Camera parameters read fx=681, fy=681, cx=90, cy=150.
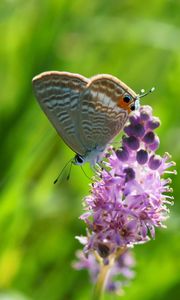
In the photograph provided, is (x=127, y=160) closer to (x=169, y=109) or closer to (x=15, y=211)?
(x=15, y=211)

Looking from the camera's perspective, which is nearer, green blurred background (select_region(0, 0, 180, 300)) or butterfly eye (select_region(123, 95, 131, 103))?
butterfly eye (select_region(123, 95, 131, 103))

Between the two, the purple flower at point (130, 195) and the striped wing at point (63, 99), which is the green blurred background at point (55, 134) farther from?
the purple flower at point (130, 195)

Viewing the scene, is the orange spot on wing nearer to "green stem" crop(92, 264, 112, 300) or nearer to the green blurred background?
"green stem" crop(92, 264, 112, 300)

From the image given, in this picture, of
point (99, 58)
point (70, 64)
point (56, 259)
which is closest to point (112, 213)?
point (56, 259)

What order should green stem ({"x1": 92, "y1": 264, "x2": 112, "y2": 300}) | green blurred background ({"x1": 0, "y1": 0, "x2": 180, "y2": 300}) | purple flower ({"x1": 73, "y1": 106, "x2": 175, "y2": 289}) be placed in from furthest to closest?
green blurred background ({"x1": 0, "y1": 0, "x2": 180, "y2": 300}) < green stem ({"x1": 92, "y1": 264, "x2": 112, "y2": 300}) < purple flower ({"x1": 73, "y1": 106, "x2": 175, "y2": 289})

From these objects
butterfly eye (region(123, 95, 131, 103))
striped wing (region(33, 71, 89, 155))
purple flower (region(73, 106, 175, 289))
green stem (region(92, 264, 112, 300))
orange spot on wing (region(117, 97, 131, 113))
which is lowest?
green stem (region(92, 264, 112, 300))

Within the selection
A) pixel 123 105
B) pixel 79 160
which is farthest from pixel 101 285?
pixel 123 105

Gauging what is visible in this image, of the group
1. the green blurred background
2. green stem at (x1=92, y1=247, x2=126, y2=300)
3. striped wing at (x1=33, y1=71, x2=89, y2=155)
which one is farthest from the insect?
the green blurred background

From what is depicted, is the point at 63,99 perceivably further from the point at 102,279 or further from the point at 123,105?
the point at 102,279

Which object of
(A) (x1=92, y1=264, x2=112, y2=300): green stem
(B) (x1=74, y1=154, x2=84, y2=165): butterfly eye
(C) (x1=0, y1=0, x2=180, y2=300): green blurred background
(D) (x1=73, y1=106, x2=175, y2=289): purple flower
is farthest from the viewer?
(C) (x1=0, y1=0, x2=180, y2=300): green blurred background

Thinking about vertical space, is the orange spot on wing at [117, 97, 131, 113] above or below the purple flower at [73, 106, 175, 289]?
above
